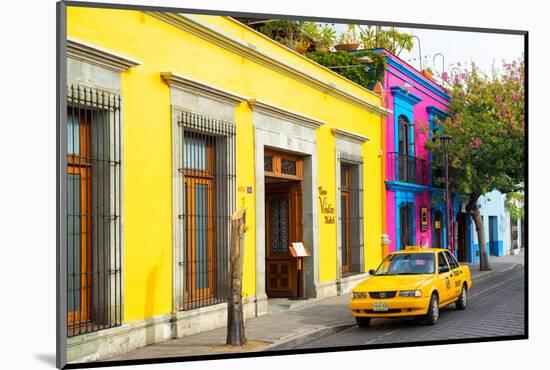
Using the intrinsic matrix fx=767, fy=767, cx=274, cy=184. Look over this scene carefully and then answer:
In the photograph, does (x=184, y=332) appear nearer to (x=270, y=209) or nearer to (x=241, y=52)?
(x=270, y=209)

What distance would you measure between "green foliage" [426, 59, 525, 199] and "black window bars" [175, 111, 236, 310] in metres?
3.29

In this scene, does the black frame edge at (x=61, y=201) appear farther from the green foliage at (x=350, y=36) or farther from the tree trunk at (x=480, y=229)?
the tree trunk at (x=480, y=229)

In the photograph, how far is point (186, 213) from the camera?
9750 millimetres

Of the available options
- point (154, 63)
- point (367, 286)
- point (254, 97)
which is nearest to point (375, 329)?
point (367, 286)

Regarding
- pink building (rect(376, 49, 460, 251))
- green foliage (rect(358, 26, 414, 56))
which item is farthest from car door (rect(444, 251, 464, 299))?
green foliage (rect(358, 26, 414, 56))

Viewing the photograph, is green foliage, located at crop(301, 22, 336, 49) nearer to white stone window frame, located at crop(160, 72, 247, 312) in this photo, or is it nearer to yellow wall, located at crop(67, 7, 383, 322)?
yellow wall, located at crop(67, 7, 383, 322)

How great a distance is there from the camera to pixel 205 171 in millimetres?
10078

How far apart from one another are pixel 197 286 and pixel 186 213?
3.24 ft

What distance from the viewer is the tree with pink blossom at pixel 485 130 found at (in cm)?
1140

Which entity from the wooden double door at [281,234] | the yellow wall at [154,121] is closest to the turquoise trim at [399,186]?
the yellow wall at [154,121]

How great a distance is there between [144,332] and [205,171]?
230 centimetres

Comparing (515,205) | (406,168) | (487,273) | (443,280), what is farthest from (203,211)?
(515,205)

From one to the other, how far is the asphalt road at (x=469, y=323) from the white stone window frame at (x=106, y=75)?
9.21ft

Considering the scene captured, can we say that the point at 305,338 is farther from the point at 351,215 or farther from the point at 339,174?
the point at 339,174
